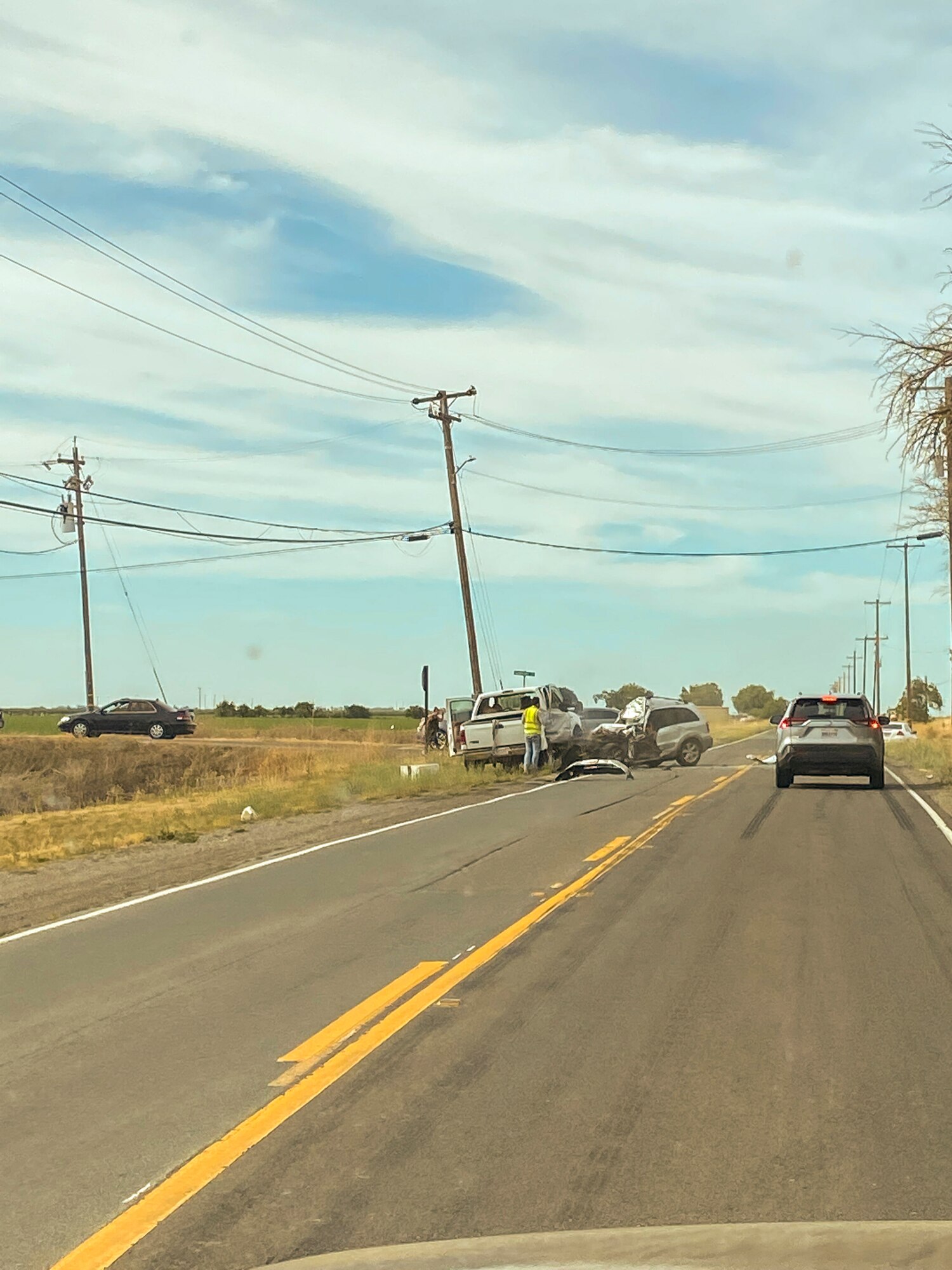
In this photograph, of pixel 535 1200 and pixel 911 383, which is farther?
pixel 911 383

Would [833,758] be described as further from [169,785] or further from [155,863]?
[169,785]

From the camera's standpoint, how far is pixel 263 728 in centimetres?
6956

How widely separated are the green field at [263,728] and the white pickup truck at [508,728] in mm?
24815

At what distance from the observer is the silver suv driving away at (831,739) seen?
24500mm

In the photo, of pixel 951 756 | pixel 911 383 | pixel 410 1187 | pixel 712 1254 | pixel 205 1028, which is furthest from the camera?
pixel 951 756

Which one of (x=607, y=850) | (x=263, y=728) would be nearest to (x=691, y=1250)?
(x=607, y=850)

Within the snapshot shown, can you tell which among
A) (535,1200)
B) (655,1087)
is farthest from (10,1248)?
(655,1087)

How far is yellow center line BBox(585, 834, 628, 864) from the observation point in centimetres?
1441

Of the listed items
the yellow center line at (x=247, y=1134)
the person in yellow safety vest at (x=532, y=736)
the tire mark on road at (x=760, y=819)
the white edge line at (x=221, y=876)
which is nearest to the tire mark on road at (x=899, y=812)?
the tire mark on road at (x=760, y=819)

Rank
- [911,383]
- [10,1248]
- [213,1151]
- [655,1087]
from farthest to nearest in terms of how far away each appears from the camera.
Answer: [911,383]
[655,1087]
[213,1151]
[10,1248]

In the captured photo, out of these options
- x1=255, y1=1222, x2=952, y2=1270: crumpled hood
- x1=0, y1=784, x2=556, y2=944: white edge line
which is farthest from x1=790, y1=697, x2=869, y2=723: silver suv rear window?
x1=255, y1=1222, x2=952, y2=1270: crumpled hood

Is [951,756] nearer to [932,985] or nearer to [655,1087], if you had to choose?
[932,985]

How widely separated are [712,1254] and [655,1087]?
239 centimetres

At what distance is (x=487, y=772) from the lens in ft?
101
